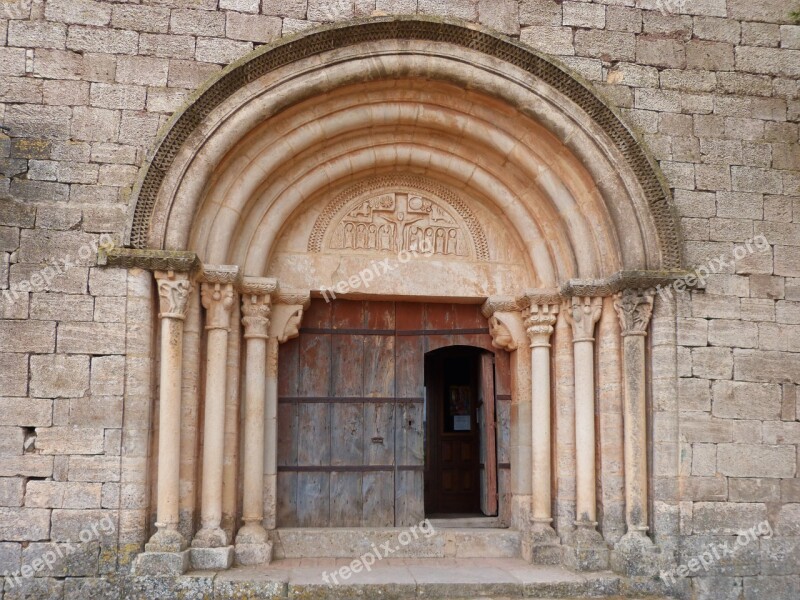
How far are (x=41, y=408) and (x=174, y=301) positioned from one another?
1.19 m

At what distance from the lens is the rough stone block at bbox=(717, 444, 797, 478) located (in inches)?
247

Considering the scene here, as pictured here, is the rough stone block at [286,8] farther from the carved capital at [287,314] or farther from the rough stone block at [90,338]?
the rough stone block at [90,338]

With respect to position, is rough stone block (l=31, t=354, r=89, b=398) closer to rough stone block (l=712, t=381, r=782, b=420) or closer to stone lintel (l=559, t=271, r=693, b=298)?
stone lintel (l=559, t=271, r=693, b=298)

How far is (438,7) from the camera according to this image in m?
6.52

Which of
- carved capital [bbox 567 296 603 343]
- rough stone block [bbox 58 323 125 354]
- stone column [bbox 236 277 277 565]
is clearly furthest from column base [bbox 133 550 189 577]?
carved capital [bbox 567 296 603 343]

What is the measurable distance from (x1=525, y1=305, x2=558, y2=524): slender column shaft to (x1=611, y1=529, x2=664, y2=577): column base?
66 centimetres

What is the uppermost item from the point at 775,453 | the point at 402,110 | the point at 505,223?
the point at 402,110

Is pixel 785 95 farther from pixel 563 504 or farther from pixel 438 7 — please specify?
pixel 563 504

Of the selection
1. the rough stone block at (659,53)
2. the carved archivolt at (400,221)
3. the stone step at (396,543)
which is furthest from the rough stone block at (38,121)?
the rough stone block at (659,53)

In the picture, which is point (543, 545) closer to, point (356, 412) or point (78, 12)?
point (356, 412)

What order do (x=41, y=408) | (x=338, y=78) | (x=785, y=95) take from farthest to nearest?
(x=785, y=95) < (x=338, y=78) < (x=41, y=408)

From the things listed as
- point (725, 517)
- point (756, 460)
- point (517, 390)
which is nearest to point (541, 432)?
point (517, 390)

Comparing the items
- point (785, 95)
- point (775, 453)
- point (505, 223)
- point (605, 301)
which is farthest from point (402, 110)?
point (775, 453)

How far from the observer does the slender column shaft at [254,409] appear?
643 cm
